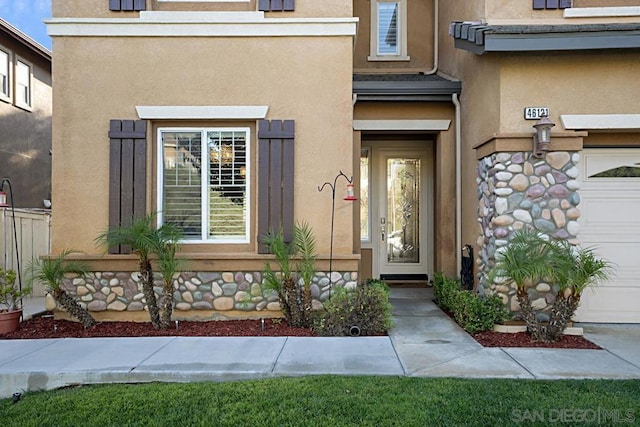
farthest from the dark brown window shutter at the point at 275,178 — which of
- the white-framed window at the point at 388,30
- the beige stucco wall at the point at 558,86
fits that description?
the white-framed window at the point at 388,30

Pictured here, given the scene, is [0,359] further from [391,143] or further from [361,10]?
[361,10]

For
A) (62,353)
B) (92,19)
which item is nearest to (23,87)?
(92,19)

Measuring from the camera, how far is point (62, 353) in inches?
189

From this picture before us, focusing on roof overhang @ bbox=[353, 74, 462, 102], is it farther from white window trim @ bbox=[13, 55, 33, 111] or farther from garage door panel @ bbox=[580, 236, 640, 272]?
white window trim @ bbox=[13, 55, 33, 111]

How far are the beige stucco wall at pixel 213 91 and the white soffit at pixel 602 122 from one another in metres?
2.98

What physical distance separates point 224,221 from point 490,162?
12.9 ft

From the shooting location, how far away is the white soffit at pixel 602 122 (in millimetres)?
5660

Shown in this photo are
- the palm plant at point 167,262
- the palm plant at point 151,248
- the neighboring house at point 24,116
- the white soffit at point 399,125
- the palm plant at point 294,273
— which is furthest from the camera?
the neighboring house at point 24,116

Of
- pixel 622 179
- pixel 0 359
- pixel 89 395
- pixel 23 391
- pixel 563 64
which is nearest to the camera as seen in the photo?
pixel 89 395

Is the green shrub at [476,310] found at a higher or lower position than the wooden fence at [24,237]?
lower

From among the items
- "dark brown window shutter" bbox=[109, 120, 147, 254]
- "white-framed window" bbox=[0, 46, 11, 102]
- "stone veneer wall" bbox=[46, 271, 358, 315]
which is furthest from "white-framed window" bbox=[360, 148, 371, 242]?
"white-framed window" bbox=[0, 46, 11, 102]

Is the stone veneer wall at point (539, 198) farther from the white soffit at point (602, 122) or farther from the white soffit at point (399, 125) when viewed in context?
the white soffit at point (399, 125)

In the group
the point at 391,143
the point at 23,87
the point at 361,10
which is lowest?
the point at 391,143

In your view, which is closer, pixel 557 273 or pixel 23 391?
pixel 23 391
